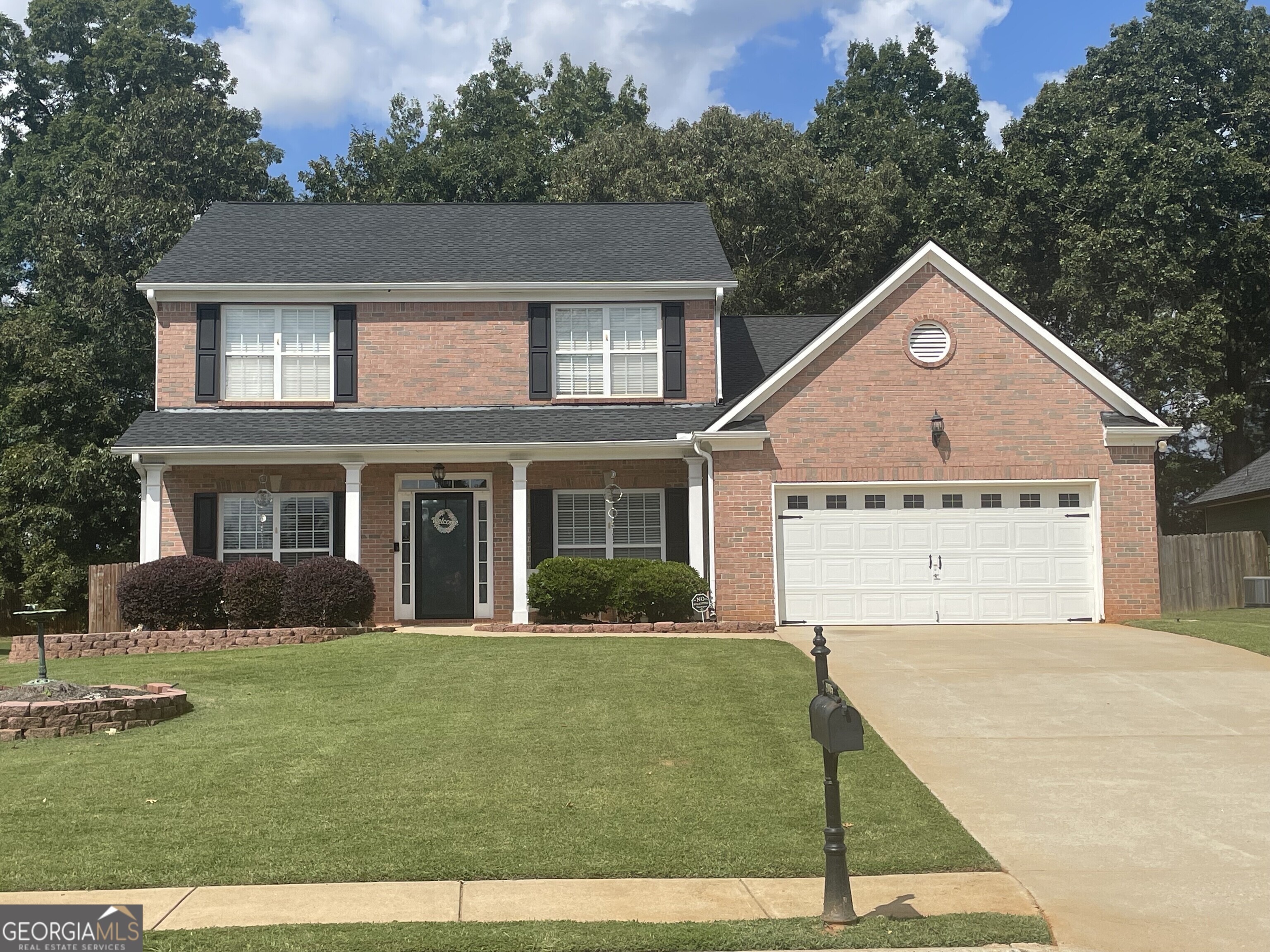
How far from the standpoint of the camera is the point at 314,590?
18.2 meters

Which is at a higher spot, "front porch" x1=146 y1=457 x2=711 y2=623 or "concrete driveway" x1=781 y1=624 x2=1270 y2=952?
"front porch" x1=146 y1=457 x2=711 y2=623

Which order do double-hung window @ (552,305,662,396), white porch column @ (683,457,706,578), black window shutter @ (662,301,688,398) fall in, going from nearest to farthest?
white porch column @ (683,457,706,578)
black window shutter @ (662,301,688,398)
double-hung window @ (552,305,662,396)

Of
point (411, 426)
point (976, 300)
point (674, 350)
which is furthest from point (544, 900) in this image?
point (674, 350)

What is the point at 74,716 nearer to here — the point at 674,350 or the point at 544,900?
the point at 544,900

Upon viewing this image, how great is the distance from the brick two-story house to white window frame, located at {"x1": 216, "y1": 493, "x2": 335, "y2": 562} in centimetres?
4

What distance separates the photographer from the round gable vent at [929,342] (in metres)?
18.8

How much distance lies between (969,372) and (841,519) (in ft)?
9.77

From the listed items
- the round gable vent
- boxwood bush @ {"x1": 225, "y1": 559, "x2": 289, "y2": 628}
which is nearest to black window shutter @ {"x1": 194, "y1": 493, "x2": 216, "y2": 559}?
boxwood bush @ {"x1": 225, "y1": 559, "x2": 289, "y2": 628}

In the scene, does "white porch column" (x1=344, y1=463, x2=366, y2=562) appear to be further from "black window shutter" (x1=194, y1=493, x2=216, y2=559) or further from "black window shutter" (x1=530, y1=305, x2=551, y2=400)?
"black window shutter" (x1=530, y1=305, x2=551, y2=400)

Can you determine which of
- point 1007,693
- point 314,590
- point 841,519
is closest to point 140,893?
point 1007,693

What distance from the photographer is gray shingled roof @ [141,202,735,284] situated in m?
21.9

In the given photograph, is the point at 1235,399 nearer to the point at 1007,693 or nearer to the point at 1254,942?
the point at 1007,693

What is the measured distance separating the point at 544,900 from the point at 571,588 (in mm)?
11762

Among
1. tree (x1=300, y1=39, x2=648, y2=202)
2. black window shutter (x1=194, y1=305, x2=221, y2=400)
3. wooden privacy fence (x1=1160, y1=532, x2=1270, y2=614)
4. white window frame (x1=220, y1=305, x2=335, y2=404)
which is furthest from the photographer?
tree (x1=300, y1=39, x2=648, y2=202)
